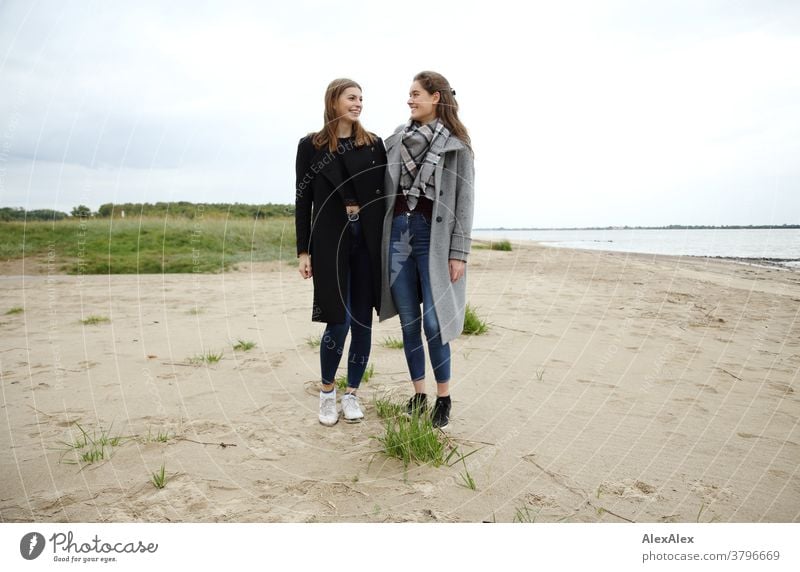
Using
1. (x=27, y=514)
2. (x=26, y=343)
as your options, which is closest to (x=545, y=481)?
(x=27, y=514)

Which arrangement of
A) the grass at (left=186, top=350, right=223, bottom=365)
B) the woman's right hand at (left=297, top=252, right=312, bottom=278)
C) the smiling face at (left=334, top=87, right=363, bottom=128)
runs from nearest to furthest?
the smiling face at (left=334, top=87, right=363, bottom=128), the woman's right hand at (left=297, top=252, right=312, bottom=278), the grass at (left=186, top=350, right=223, bottom=365)

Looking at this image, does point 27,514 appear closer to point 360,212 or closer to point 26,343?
point 360,212

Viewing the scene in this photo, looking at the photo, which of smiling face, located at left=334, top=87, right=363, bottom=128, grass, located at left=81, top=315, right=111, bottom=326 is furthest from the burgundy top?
grass, located at left=81, top=315, right=111, bottom=326

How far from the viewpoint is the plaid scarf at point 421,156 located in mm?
3084

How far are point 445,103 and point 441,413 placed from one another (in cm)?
193

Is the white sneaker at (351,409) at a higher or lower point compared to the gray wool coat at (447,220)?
lower

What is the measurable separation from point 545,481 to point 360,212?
185 centimetres

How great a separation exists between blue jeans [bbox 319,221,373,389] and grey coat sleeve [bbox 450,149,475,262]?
58 cm

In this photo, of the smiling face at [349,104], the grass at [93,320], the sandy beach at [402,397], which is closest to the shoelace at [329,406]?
the sandy beach at [402,397]

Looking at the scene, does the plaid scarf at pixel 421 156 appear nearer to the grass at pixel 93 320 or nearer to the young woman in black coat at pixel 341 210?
the young woman in black coat at pixel 341 210

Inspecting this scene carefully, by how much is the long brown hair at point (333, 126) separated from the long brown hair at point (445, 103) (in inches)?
16.6

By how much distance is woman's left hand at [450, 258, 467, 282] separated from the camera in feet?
10.6
